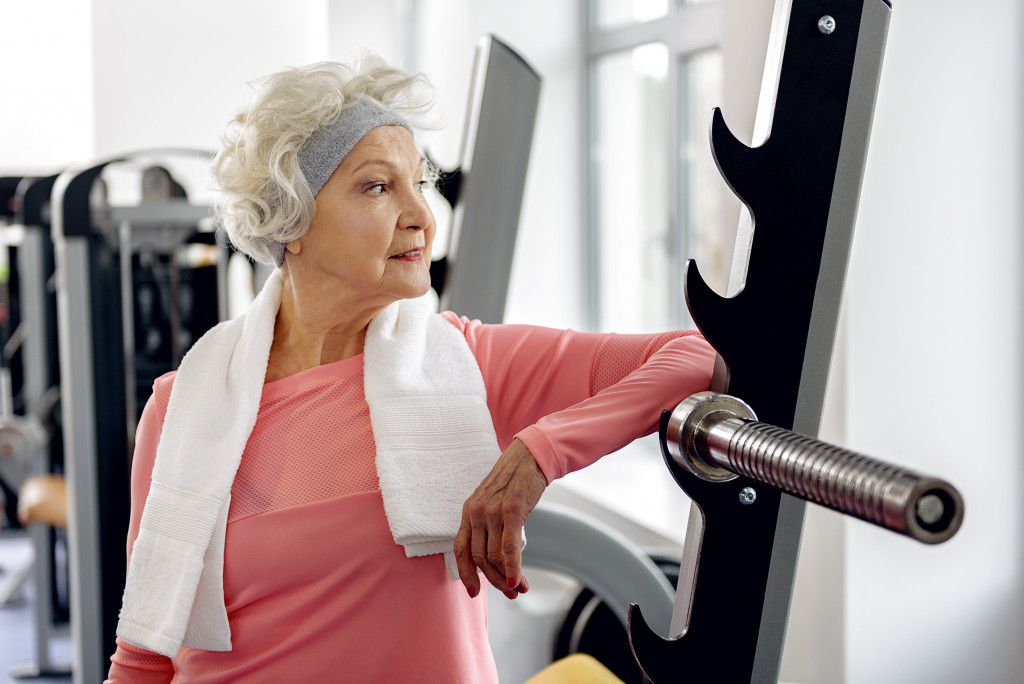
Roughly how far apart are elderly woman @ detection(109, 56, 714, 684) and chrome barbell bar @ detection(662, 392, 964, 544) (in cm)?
32

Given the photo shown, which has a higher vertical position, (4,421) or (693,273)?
(693,273)

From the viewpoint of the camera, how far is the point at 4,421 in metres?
3.02

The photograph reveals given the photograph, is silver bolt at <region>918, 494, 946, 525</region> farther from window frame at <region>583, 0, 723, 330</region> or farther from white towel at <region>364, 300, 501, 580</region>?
window frame at <region>583, 0, 723, 330</region>

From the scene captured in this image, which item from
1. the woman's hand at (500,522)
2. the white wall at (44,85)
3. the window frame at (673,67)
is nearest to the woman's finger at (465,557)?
the woman's hand at (500,522)

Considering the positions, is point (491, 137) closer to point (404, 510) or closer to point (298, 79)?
point (298, 79)

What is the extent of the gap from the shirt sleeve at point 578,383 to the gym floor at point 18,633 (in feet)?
8.32

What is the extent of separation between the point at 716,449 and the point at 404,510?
1.54 ft

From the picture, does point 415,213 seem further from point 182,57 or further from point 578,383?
point 182,57

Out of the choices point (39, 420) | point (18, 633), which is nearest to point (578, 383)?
point (39, 420)

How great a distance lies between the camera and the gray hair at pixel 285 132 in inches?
44.2

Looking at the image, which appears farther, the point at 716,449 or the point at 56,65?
the point at 56,65

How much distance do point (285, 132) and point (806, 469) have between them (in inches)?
31.8

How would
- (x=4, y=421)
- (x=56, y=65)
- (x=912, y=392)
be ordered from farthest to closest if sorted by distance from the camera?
(x=56, y=65) < (x=4, y=421) < (x=912, y=392)

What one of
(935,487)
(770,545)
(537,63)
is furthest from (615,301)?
(935,487)
